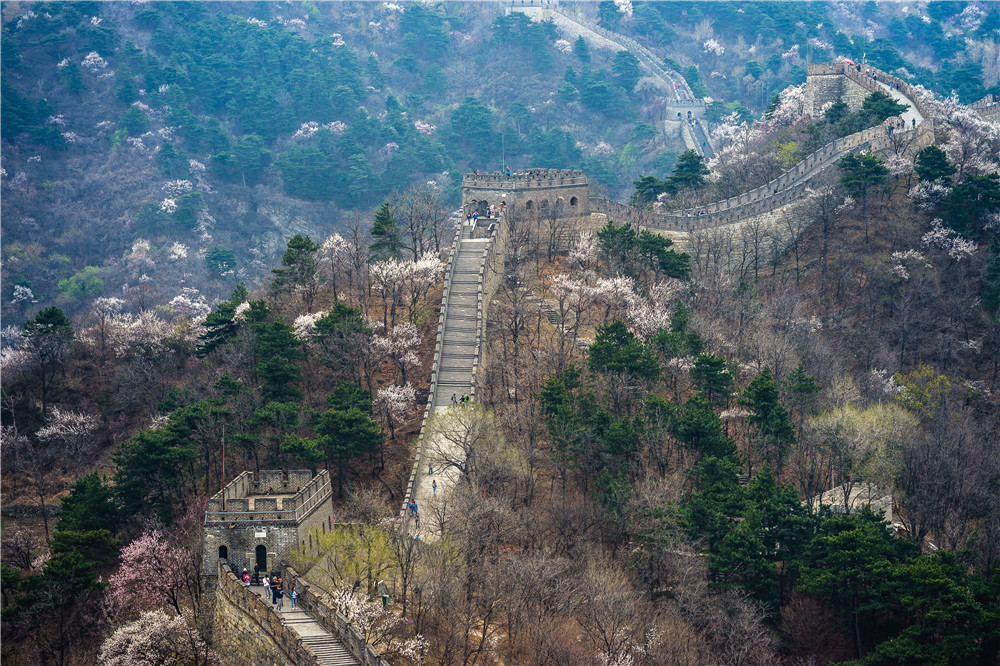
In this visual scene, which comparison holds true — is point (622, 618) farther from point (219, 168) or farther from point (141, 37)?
point (141, 37)

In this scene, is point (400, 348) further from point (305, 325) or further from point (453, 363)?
point (305, 325)

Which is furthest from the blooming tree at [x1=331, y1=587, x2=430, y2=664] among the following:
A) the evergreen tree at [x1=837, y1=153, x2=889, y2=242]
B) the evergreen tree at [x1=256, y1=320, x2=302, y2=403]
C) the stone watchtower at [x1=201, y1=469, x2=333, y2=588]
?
the evergreen tree at [x1=837, y1=153, x2=889, y2=242]

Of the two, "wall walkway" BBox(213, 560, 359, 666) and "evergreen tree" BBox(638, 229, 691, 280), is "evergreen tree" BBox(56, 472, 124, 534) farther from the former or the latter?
"evergreen tree" BBox(638, 229, 691, 280)

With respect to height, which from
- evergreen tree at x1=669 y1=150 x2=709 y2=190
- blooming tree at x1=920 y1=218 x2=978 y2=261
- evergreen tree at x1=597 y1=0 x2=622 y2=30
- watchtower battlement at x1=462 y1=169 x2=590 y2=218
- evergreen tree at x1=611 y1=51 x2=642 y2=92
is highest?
evergreen tree at x1=597 y1=0 x2=622 y2=30

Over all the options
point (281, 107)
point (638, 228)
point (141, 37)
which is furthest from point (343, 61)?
point (638, 228)

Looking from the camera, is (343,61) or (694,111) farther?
(343,61)

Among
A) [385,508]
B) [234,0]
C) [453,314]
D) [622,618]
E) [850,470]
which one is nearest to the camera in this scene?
[622,618]
